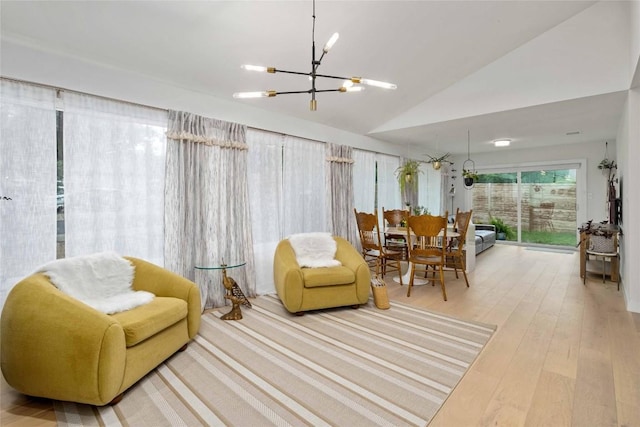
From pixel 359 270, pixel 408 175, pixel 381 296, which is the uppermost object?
pixel 408 175

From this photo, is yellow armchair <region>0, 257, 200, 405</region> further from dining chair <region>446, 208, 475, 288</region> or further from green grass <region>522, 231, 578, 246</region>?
green grass <region>522, 231, 578, 246</region>

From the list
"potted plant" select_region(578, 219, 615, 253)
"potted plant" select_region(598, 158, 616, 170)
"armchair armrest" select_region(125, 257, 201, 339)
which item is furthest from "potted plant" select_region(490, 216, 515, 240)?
"armchair armrest" select_region(125, 257, 201, 339)

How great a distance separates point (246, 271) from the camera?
12.8 ft

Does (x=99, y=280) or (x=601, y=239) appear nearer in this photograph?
(x=99, y=280)

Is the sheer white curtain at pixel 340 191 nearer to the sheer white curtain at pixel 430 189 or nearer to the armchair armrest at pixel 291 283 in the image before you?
the armchair armrest at pixel 291 283

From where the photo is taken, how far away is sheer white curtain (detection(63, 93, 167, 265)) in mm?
2682

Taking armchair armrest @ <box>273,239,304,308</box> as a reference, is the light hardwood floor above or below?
below

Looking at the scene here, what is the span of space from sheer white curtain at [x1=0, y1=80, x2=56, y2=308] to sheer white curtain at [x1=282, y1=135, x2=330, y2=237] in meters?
2.57

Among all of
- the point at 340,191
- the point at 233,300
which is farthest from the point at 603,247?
the point at 233,300

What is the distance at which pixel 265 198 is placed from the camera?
4.15 metres

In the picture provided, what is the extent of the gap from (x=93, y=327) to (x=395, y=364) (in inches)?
80.5

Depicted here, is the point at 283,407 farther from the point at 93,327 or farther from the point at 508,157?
the point at 508,157

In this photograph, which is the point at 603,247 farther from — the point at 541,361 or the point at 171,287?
the point at 171,287

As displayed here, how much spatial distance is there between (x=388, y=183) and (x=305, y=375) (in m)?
4.80
